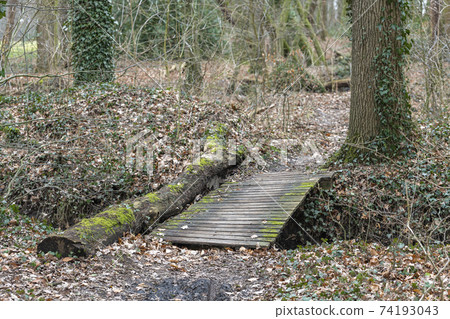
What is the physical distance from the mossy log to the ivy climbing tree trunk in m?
2.99

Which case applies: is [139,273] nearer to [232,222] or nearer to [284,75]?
[232,222]

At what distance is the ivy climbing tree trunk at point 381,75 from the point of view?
8.11 meters

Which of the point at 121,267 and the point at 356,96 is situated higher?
the point at 356,96

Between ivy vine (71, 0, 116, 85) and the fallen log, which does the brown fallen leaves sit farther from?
the fallen log

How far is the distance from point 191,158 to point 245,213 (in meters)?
2.34

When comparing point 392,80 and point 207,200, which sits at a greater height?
point 392,80

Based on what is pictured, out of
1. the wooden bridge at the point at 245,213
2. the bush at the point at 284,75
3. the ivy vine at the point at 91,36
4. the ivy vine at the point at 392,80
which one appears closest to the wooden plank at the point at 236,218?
the wooden bridge at the point at 245,213

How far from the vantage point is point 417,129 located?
8.62 m

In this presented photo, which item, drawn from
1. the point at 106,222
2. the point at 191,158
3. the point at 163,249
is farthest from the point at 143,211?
the point at 191,158

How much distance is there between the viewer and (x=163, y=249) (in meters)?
6.53

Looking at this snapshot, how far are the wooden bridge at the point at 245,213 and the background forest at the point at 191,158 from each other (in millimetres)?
261
